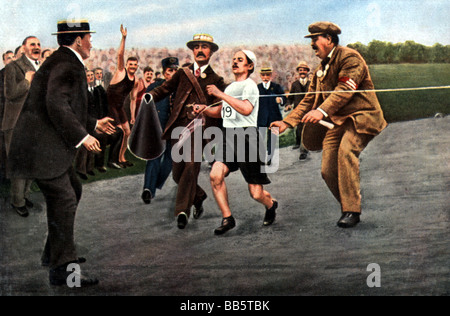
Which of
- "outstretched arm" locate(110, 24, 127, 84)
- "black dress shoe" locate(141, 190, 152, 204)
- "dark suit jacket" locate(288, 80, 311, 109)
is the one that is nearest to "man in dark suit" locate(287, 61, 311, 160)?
"dark suit jacket" locate(288, 80, 311, 109)

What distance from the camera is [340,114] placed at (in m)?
6.92

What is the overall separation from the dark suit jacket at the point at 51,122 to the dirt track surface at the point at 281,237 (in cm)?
115

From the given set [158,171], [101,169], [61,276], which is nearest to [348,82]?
[158,171]

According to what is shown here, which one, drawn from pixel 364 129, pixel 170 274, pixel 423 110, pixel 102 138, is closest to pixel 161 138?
pixel 102 138

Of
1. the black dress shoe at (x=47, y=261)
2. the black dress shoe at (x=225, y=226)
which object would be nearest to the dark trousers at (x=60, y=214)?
the black dress shoe at (x=47, y=261)

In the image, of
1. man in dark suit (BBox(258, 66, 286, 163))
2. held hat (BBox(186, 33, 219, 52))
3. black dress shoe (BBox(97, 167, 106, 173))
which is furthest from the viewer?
black dress shoe (BBox(97, 167, 106, 173))

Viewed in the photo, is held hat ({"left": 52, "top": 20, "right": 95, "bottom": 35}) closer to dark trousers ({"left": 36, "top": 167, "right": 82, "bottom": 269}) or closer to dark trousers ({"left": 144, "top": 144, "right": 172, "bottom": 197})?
dark trousers ({"left": 36, "top": 167, "right": 82, "bottom": 269})

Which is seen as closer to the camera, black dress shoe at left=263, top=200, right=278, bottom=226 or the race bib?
the race bib

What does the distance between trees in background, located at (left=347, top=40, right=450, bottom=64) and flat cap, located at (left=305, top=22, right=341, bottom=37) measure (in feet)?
0.81

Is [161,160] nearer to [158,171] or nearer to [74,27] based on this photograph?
[158,171]

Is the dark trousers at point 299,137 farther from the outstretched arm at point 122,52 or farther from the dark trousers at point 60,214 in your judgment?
the dark trousers at point 60,214

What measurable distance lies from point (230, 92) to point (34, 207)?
2.33 m

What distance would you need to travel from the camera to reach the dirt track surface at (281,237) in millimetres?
6785

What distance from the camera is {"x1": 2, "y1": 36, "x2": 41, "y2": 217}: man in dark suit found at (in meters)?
7.30
